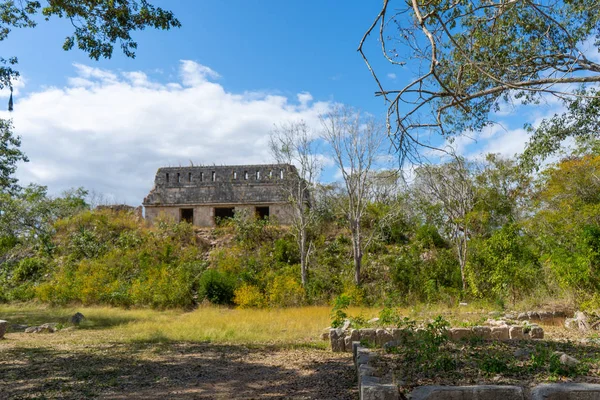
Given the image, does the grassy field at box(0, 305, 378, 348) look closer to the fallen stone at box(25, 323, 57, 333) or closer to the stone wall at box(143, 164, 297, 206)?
the fallen stone at box(25, 323, 57, 333)

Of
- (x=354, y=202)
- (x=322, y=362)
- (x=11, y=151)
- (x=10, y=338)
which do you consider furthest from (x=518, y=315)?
(x=11, y=151)

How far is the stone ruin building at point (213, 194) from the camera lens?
2398cm

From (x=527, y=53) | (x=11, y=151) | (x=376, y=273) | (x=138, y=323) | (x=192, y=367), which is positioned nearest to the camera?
(x=192, y=367)

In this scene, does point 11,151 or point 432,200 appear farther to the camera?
point 432,200

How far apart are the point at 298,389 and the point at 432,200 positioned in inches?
669

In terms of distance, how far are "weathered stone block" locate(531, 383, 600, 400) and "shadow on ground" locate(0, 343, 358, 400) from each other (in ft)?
7.05

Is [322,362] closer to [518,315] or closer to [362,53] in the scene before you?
[362,53]

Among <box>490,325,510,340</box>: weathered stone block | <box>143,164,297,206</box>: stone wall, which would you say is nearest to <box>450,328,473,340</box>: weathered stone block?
<box>490,325,510,340</box>: weathered stone block

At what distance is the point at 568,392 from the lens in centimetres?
354

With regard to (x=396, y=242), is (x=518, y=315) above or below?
below

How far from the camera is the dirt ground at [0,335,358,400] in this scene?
558 cm

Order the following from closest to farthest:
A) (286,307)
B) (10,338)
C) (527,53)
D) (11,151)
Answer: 1. (527,53)
2. (10,338)
3. (11,151)
4. (286,307)

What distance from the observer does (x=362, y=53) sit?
14.4 feet

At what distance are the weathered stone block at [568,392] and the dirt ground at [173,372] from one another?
2.18 m
